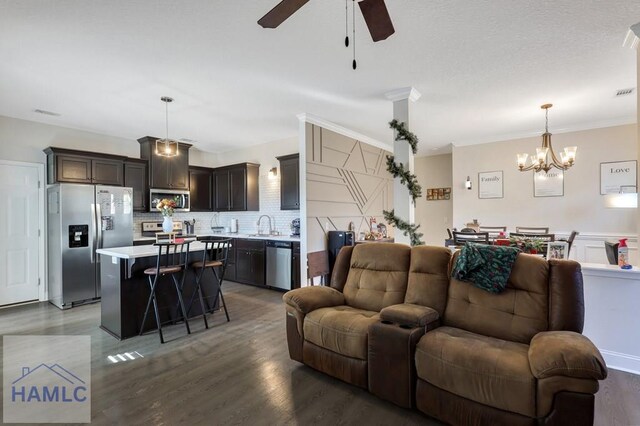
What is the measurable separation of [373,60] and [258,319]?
330 centimetres

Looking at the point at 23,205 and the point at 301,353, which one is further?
the point at 23,205

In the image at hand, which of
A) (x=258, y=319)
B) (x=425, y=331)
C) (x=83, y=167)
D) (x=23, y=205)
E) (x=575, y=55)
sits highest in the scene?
(x=575, y=55)

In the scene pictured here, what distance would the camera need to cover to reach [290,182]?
5676 mm

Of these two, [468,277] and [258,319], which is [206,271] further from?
[468,277]

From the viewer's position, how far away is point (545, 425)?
1650 millimetres

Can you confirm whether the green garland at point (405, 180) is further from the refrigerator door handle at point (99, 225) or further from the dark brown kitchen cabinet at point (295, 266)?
the refrigerator door handle at point (99, 225)

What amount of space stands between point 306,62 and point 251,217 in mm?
4298

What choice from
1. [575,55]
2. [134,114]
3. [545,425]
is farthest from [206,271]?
[575,55]

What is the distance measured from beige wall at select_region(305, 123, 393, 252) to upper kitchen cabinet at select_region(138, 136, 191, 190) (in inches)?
116

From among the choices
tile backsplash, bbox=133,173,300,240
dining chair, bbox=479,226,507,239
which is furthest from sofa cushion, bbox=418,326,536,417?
dining chair, bbox=479,226,507,239

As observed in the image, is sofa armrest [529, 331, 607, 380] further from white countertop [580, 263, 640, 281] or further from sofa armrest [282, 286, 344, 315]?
sofa armrest [282, 286, 344, 315]

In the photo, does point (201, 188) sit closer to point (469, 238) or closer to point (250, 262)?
point (250, 262)

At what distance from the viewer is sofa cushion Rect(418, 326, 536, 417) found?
1710 mm

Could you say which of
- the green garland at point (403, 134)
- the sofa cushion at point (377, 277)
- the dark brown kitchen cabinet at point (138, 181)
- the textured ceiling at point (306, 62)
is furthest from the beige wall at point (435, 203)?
the dark brown kitchen cabinet at point (138, 181)
